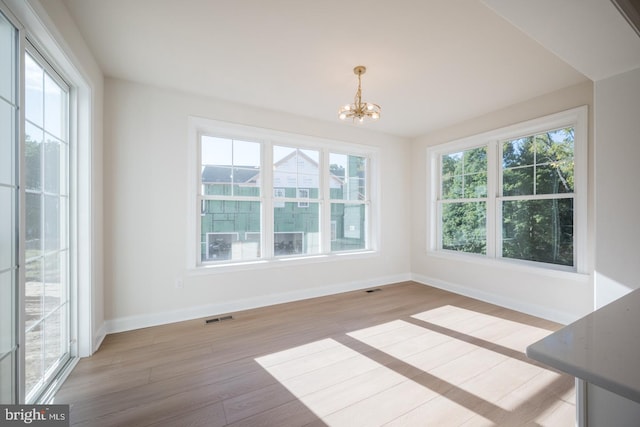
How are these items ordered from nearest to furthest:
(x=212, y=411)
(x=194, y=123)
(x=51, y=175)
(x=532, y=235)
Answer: (x=212, y=411)
(x=51, y=175)
(x=194, y=123)
(x=532, y=235)

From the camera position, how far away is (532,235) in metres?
3.52

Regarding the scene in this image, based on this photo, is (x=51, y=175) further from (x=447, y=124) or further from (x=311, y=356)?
(x=447, y=124)

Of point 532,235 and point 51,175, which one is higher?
point 51,175

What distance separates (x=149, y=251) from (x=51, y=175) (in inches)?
48.2

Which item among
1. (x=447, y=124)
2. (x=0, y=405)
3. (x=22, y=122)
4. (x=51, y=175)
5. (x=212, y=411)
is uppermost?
(x=447, y=124)

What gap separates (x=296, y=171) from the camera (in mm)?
4098

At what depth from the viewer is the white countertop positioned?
594 mm

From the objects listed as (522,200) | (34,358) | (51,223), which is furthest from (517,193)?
(34,358)

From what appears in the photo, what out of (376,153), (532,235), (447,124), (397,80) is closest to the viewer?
(397,80)

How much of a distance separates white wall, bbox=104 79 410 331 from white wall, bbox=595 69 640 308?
10.8 ft

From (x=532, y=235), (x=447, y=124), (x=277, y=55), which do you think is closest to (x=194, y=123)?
(x=277, y=55)

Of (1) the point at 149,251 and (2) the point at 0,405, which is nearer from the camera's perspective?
(2) the point at 0,405

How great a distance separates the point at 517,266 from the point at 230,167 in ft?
13.0

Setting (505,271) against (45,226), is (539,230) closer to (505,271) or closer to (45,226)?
(505,271)
